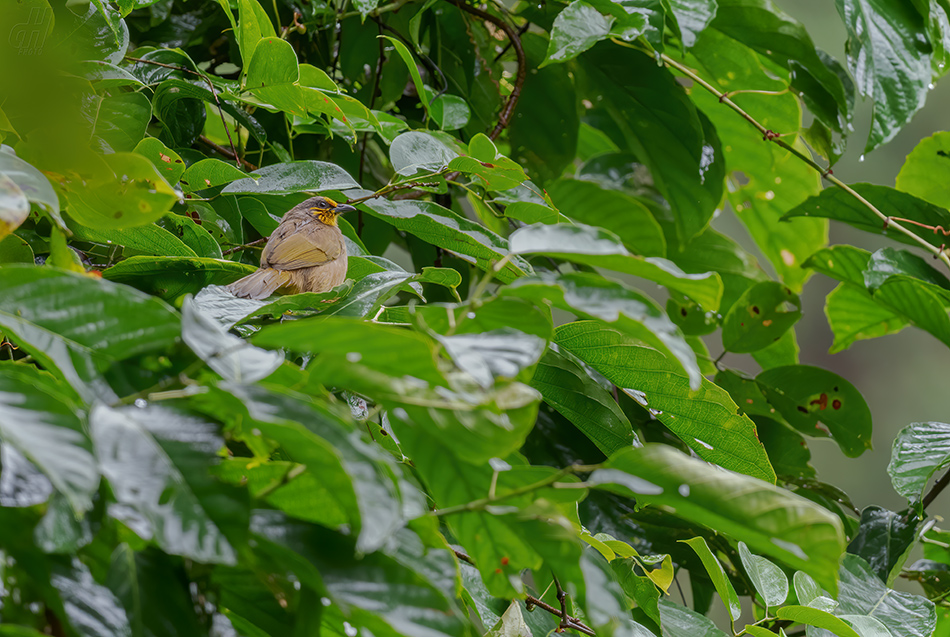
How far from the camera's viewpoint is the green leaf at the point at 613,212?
4.21ft

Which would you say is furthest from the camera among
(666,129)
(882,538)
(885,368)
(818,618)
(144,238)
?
(885,368)

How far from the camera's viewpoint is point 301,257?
3.09 ft

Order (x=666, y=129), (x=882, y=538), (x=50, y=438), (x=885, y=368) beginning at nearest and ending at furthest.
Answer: (x=50, y=438) < (x=882, y=538) < (x=666, y=129) < (x=885, y=368)

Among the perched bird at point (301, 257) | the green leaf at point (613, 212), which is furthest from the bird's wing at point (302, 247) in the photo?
the green leaf at point (613, 212)

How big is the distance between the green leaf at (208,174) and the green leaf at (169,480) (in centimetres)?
49

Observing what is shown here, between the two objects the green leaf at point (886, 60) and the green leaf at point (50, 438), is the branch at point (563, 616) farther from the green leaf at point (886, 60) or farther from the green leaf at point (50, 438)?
the green leaf at point (886, 60)

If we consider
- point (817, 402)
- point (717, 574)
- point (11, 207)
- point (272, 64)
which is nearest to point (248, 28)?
point (272, 64)

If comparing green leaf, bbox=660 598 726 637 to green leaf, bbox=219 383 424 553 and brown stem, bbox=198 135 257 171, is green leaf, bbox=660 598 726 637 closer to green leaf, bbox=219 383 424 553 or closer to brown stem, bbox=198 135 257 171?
green leaf, bbox=219 383 424 553

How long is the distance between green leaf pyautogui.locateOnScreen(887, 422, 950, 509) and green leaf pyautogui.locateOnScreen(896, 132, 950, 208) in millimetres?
578

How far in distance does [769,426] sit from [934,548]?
291 mm

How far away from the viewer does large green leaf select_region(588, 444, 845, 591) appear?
345mm

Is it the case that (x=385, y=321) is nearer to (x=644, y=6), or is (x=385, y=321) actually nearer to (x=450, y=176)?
(x=450, y=176)

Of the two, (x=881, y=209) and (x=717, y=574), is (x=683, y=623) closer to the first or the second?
(x=717, y=574)

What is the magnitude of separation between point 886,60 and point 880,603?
32.6 inches
